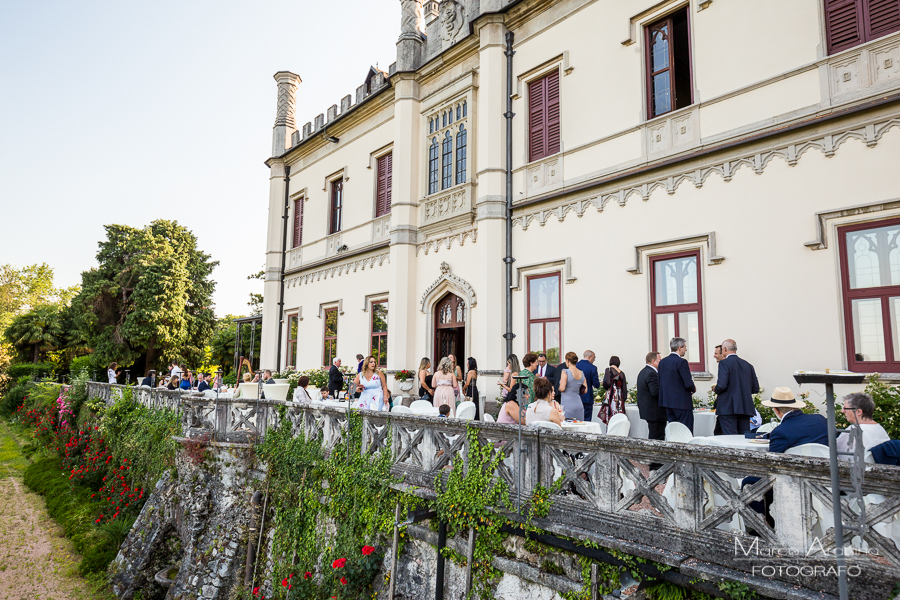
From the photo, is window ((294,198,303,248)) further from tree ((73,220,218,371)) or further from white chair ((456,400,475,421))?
tree ((73,220,218,371))

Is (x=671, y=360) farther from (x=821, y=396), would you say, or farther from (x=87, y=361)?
(x=87, y=361)

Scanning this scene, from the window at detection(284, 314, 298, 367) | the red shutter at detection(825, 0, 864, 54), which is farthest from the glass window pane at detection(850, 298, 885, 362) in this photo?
the window at detection(284, 314, 298, 367)

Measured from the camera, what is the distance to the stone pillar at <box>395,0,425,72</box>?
16016 millimetres

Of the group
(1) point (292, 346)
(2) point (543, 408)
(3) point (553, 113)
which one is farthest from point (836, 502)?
(1) point (292, 346)

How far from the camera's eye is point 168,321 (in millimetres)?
33469

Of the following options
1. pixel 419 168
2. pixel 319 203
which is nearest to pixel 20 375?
pixel 319 203

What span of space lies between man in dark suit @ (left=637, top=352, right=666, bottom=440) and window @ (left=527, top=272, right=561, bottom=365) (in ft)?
12.7

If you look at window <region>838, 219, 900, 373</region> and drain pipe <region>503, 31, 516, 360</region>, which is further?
drain pipe <region>503, 31, 516, 360</region>

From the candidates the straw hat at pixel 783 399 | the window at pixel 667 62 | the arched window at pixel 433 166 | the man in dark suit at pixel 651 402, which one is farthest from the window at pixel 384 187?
the straw hat at pixel 783 399

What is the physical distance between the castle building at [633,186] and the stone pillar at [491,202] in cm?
5

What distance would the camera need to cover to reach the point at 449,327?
1466 centimetres

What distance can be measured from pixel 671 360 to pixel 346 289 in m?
12.8

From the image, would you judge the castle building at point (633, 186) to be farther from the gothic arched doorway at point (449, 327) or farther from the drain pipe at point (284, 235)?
the drain pipe at point (284, 235)

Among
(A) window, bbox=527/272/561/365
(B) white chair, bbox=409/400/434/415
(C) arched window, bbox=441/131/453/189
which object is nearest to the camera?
(B) white chair, bbox=409/400/434/415
